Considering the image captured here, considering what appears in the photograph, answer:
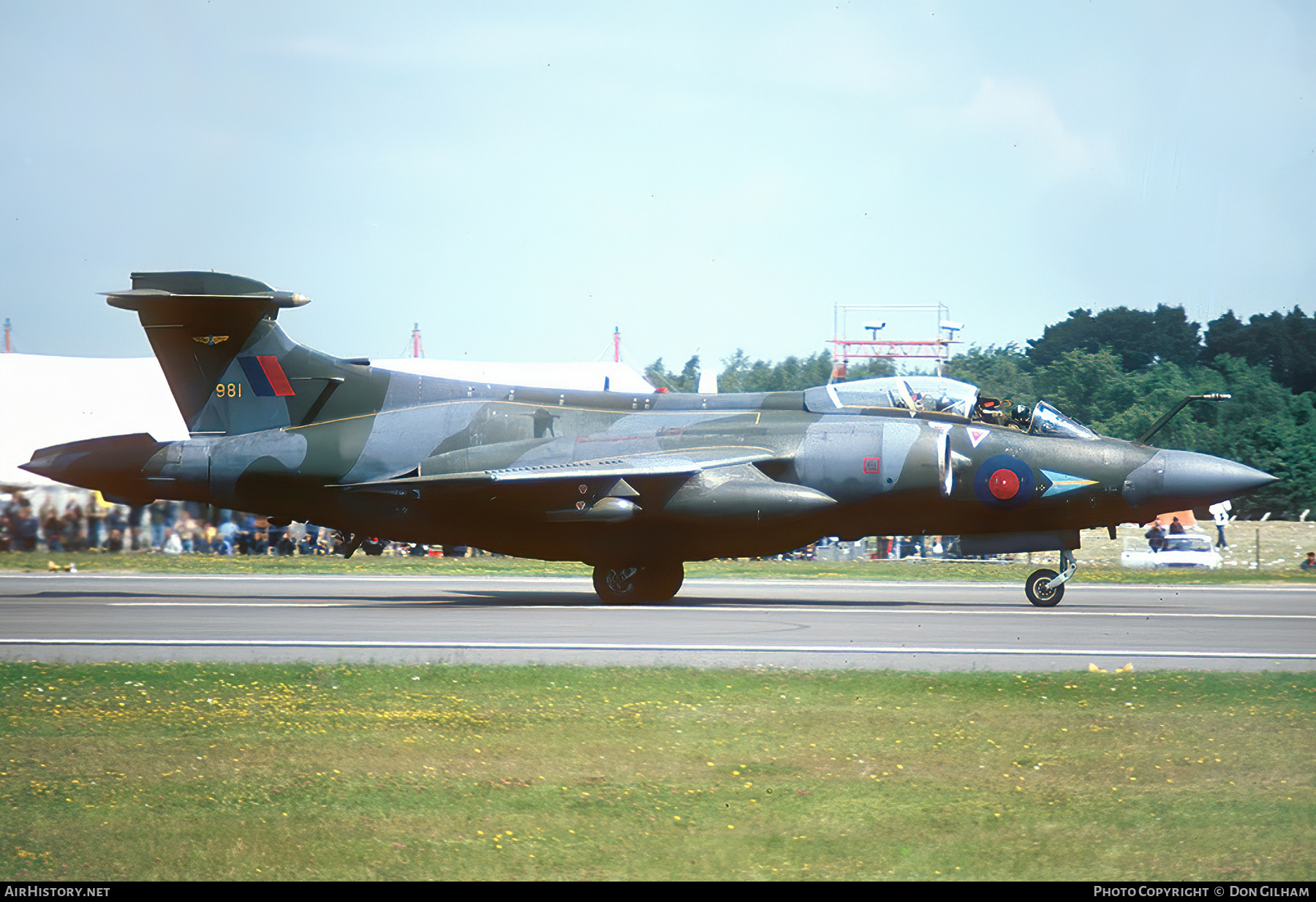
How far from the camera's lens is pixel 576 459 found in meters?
19.2

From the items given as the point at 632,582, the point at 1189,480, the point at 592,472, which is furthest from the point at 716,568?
the point at 1189,480

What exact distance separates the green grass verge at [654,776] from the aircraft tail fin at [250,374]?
10.5 metres

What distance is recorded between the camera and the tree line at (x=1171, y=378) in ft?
177

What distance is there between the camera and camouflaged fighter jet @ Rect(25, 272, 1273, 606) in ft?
59.8

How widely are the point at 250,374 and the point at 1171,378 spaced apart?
6154cm

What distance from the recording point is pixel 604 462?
18.6 m

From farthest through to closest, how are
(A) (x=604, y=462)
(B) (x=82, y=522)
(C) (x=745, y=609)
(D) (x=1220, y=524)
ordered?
(D) (x=1220, y=524), (B) (x=82, y=522), (A) (x=604, y=462), (C) (x=745, y=609)

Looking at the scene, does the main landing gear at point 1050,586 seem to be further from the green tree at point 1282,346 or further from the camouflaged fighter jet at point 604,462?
the green tree at point 1282,346

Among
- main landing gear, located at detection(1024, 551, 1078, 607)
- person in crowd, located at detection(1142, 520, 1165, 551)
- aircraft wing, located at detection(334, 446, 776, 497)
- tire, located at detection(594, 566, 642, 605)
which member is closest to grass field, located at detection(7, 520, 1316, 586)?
person in crowd, located at detection(1142, 520, 1165, 551)

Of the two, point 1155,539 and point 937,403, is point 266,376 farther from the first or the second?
point 1155,539

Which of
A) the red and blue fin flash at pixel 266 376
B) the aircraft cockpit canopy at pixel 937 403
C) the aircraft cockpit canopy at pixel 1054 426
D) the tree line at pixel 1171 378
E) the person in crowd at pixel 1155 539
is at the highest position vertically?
the tree line at pixel 1171 378

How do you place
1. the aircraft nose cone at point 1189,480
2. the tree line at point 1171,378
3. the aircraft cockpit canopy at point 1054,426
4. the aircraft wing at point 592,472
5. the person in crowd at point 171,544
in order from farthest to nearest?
the tree line at point 1171,378
the person in crowd at point 171,544
the aircraft cockpit canopy at point 1054,426
the aircraft wing at point 592,472
the aircraft nose cone at point 1189,480

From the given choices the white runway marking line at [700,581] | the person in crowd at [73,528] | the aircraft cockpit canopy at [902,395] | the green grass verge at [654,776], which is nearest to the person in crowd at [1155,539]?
the white runway marking line at [700,581]
